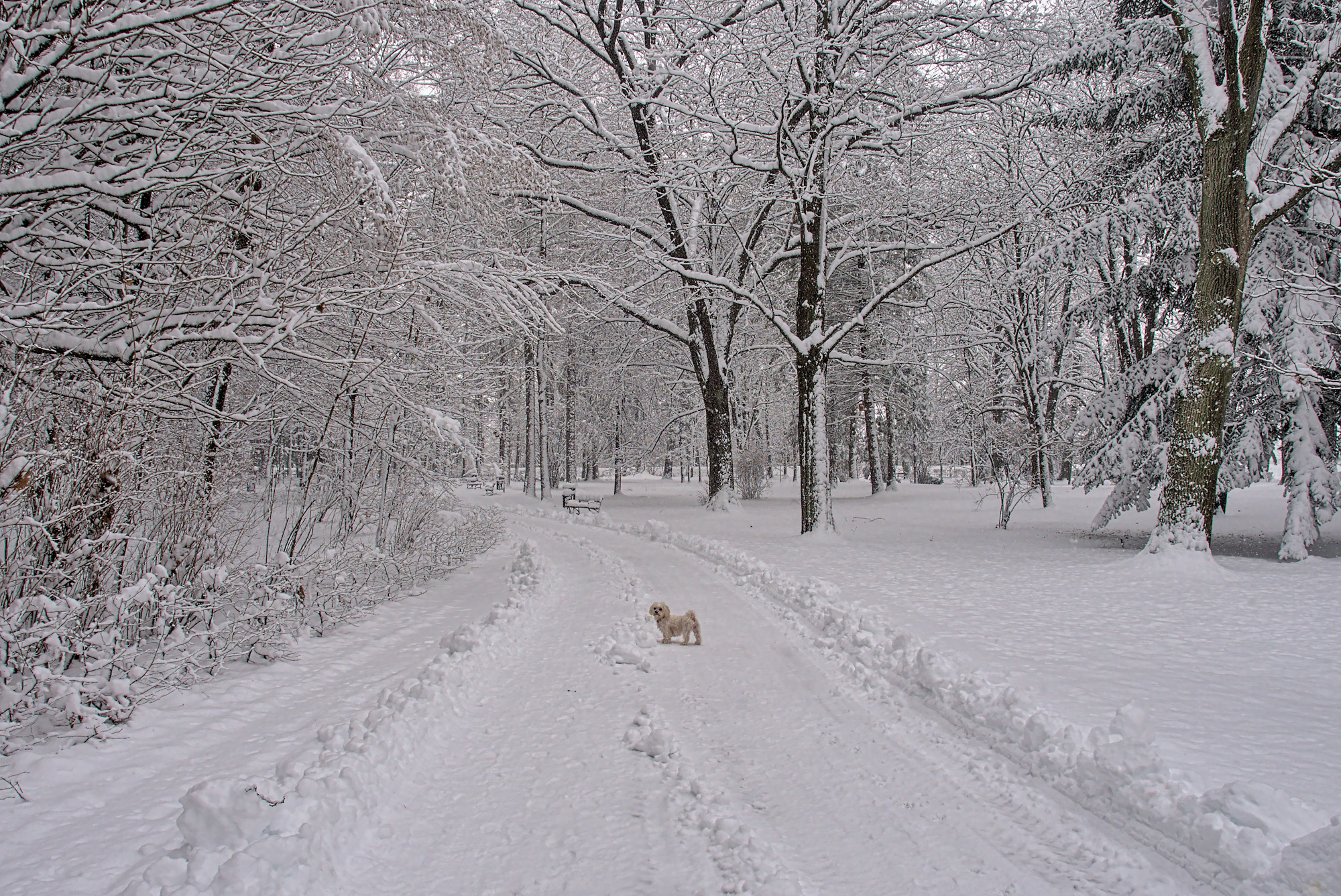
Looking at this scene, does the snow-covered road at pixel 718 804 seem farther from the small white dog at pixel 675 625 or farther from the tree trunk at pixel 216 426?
the tree trunk at pixel 216 426

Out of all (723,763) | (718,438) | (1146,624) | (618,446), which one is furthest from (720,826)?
(618,446)

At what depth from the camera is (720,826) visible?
3.27m

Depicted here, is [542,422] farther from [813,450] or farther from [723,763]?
[723,763]

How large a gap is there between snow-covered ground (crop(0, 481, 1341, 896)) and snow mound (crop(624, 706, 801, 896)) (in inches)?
0.7

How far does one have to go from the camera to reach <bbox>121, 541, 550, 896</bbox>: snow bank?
2662 mm

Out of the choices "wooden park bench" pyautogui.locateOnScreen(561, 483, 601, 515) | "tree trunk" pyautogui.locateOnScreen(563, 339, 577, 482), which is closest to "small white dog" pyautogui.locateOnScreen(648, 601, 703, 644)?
"wooden park bench" pyautogui.locateOnScreen(561, 483, 601, 515)

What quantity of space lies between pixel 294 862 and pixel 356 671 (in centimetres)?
322

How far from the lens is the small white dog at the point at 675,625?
21.7ft

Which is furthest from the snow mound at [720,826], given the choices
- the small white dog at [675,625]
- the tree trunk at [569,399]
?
the tree trunk at [569,399]

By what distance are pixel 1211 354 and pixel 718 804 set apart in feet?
32.5

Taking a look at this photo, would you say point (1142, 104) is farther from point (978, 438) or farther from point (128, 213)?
point (128, 213)

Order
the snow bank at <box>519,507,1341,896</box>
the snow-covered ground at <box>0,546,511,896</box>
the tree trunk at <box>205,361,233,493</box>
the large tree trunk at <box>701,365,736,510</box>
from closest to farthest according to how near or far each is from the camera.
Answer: the snow bank at <box>519,507,1341,896</box>
the snow-covered ground at <box>0,546,511,896</box>
the tree trunk at <box>205,361,233,493</box>
the large tree trunk at <box>701,365,736,510</box>

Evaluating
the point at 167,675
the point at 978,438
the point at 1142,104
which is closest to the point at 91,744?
the point at 167,675

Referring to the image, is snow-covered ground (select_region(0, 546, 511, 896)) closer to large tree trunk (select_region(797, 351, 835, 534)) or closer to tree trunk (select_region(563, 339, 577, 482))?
large tree trunk (select_region(797, 351, 835, 534))
